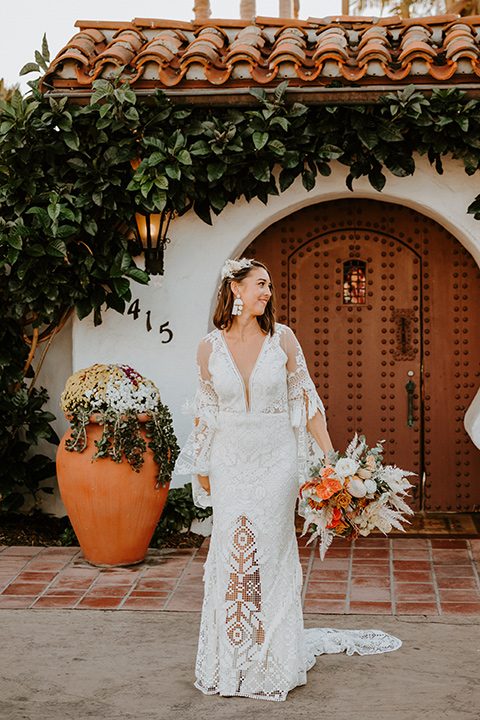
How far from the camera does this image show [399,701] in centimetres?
388

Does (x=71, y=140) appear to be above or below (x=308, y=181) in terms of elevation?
above

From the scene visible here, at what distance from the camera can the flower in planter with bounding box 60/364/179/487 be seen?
604 centimetres

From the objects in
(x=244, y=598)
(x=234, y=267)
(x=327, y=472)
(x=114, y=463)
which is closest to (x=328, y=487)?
(x=327, y=472)

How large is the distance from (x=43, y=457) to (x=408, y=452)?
3105 millimetres

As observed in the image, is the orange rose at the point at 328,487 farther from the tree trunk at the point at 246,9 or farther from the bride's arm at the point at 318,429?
the tree trunk at the point at 246,9

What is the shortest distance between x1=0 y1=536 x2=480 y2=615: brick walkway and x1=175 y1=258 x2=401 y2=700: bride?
1260 millimetres

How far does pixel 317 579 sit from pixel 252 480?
2.09m

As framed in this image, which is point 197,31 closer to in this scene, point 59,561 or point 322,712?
point 59,561

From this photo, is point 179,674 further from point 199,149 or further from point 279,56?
point 279,56

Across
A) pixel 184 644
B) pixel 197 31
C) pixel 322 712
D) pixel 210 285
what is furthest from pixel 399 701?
pixel 197 31

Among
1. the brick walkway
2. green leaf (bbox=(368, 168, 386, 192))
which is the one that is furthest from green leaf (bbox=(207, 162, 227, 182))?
Answer: the brick walkway

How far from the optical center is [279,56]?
6328 mm

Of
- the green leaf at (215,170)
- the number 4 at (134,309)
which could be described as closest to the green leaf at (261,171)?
the green leaf at (215,170)

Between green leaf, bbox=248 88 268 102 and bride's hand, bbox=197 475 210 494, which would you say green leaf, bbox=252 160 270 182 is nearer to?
green leaf, bbox=248 88 268 102
